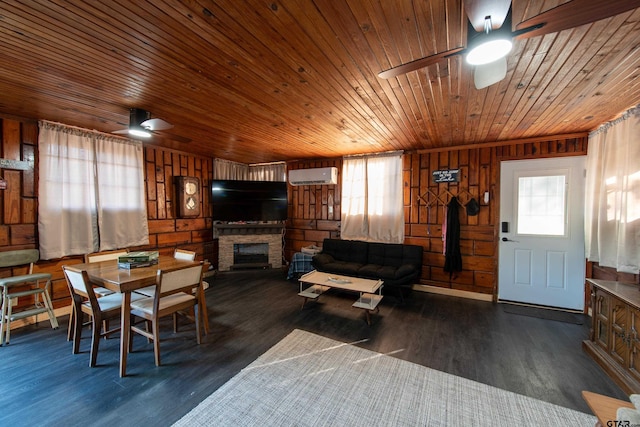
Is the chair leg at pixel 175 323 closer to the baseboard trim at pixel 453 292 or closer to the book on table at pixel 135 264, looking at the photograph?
the book on table at pixel 135 264

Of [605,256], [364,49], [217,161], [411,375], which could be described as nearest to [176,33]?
[364,49]

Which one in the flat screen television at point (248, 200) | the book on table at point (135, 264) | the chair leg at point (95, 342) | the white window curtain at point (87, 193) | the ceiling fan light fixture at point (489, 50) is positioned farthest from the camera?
the flat screen television at point (248, 200)

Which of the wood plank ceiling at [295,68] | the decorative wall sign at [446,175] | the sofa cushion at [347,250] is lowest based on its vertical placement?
the sofa cushion at [347,250]

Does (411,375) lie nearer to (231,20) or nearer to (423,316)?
(423,316)

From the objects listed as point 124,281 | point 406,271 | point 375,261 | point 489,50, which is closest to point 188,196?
point 124,281

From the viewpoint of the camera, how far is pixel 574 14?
109cm

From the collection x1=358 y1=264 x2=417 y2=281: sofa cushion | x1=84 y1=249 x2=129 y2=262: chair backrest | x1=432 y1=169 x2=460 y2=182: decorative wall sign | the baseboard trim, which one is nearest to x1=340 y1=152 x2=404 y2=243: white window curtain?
x1=432 y1=169 x2=460 y2=182: decorative wall sign

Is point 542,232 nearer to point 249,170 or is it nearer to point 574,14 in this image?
point 574,14

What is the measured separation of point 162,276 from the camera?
221cm

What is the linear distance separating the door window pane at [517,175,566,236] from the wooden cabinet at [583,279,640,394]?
4.45 ft

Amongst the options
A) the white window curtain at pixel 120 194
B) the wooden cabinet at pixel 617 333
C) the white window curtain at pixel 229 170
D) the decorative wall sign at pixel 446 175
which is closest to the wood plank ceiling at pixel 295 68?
the white window curtain at pixel 120 194

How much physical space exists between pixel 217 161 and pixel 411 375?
5.12m

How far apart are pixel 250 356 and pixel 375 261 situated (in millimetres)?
2821

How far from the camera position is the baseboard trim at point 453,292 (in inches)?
160
